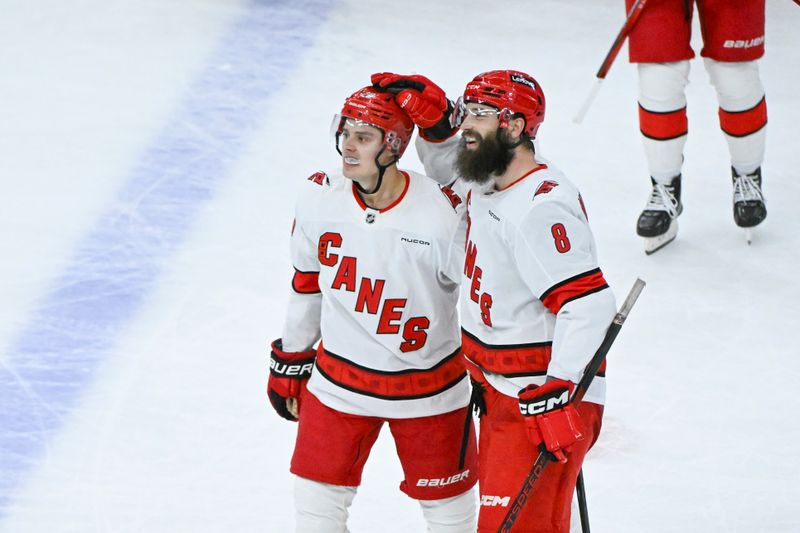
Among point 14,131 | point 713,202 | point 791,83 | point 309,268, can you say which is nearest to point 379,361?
point 309,268

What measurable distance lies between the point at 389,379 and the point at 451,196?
40 centimetres

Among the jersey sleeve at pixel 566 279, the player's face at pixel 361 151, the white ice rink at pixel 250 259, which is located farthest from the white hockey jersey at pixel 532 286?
the white ice rink at pixel 250 259

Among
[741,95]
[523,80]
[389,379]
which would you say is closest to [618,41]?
[741,95]

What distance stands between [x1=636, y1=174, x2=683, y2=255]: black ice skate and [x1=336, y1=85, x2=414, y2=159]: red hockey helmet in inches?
76.2

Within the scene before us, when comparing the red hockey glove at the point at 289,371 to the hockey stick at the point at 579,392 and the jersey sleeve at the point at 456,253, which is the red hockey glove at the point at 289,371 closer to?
the jersey sleeve at the point at 456,253

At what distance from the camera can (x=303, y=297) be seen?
9.89 feet

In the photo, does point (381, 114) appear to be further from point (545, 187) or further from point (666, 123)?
point (666, 123)

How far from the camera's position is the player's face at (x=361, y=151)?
111 inches

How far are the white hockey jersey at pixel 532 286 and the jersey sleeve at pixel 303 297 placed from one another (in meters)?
0.34

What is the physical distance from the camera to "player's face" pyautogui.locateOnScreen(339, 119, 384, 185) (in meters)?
2.83

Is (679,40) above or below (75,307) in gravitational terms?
above

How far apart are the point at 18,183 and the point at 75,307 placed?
3.00 feet

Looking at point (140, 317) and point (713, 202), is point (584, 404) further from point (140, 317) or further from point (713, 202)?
point (713, 202)

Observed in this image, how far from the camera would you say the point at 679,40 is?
14.8 ft
